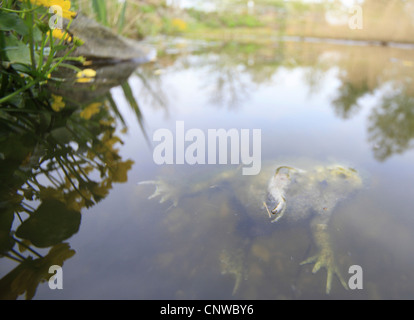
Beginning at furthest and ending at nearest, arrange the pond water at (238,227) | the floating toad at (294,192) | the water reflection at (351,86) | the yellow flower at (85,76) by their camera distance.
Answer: the yellow flower at (85,76)
the water reflection at (351,86)
the floating toad at (294,192)
the pond water at (238,227)

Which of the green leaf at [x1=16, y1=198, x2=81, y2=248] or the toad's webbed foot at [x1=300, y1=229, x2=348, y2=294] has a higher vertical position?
the green leaf at [x1=16, y1=198, x2=81, y2=248]

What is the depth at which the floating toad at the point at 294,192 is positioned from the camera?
482mm

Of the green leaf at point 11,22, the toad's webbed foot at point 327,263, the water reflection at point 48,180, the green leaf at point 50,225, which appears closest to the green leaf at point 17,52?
the green leaf at point 11,22

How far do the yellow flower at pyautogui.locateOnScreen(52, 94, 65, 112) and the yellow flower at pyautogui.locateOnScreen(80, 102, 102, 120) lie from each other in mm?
99

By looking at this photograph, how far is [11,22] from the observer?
75cm

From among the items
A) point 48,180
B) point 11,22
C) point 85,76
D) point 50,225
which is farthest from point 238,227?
point 85,76

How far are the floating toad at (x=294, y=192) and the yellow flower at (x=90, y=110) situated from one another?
0.59 metres

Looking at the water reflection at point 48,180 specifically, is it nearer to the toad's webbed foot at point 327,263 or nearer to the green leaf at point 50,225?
the green leaf at point 50,225

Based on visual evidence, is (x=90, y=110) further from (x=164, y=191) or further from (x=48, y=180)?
(x=164, y=191)

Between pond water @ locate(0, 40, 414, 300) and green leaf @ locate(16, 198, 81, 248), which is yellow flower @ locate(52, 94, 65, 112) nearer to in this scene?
pond water @ locate(0, 40, 414, 300)

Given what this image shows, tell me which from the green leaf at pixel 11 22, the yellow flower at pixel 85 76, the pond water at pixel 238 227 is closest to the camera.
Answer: the pond water at pixel 238 227

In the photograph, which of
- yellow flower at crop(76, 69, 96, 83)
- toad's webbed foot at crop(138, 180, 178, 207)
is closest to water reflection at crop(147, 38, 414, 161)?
toad's webbed foot at crop(138, 180, 178, 207)

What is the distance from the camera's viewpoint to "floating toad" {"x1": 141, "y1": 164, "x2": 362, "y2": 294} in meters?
0.48
